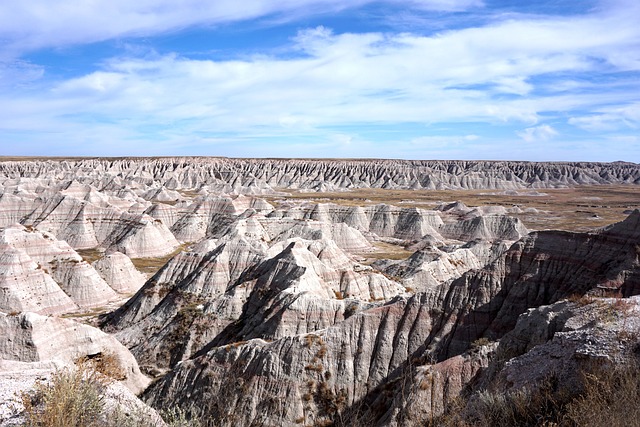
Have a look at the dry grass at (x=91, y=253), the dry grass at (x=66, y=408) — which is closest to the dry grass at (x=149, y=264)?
the dry grass at (x=91, y=253)

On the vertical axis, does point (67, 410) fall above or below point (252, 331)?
above

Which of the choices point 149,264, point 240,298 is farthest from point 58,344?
point 149,264

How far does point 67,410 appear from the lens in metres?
8.73

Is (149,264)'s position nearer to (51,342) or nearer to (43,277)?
(43,277)

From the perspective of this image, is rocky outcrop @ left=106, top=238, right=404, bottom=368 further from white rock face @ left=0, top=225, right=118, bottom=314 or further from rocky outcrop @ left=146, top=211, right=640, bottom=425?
white rock face @ left=0, top=225, right=118, bottom=314

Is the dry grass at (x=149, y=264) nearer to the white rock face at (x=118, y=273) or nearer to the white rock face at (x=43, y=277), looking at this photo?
the white rock face at (x=118, y=273)

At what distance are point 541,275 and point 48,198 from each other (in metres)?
91.5

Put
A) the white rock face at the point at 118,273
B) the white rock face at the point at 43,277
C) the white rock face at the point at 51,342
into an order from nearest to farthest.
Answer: the white rock face at the point at 51,342, the white rock face at the point at 43,277, the white rock face at the point at 118,273

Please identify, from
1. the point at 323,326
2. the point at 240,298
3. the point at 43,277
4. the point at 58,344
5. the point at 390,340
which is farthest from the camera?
the point at 43,277

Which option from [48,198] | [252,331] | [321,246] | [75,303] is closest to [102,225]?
[48,198]

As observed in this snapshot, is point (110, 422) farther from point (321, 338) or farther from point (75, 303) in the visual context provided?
point (75, 303)

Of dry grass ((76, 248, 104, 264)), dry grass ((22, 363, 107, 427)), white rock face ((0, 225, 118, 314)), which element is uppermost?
dry grass ((22, 363, 107, 427))

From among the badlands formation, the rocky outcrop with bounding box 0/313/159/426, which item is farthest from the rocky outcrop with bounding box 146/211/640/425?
the rocky outcrop with bounding box 0/313/159/426

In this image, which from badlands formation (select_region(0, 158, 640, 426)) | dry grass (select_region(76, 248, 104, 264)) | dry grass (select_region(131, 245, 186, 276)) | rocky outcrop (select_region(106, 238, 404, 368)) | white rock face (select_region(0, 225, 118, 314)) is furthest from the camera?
dry grass (select_region(76, 248, 104, 264))
